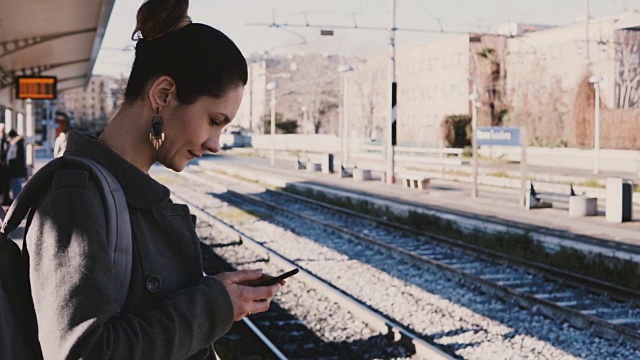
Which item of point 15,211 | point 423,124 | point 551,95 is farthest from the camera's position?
point 423,124

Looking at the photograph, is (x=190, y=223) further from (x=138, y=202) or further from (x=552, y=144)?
(x=552, y=144)

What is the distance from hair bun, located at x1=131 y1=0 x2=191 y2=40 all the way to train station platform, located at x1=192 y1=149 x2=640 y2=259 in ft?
36.5

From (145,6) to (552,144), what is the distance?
147 ft

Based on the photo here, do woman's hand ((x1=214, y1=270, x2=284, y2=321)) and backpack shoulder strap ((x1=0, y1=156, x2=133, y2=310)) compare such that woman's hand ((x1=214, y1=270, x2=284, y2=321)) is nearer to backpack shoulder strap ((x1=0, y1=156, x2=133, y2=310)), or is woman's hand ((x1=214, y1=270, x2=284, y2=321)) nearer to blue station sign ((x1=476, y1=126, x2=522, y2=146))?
backpack shoulder strap ((x1=0, y1=156, x2=133, y2=310))

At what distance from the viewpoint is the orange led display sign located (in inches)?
711

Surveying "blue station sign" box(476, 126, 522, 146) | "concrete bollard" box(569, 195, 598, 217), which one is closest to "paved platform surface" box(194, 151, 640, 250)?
"concrete bollard" box(569, 195, 598, 217)

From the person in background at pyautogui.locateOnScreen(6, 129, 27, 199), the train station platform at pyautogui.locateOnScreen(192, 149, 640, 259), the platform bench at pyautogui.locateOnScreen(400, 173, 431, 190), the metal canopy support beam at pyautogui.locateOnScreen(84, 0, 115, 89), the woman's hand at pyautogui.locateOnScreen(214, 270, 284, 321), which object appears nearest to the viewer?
the woman's hand at pyautogui.locateOnScreen(214, 270, 284, 321)

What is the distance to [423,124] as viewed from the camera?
222 ft

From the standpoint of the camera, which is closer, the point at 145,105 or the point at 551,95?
the point at 145,105

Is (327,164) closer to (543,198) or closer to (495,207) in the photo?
(543,198)

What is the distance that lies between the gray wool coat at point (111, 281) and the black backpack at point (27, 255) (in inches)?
1.1

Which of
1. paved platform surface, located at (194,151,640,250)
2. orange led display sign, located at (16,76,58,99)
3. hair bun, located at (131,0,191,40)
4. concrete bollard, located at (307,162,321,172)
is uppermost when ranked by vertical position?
orange led display sign, located at (16,76,58,99)

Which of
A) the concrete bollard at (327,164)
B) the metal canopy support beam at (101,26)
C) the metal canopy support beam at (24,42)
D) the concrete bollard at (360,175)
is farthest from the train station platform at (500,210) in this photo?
the metal canopy support beam at (24,42)

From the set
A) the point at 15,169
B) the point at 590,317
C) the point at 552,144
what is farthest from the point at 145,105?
Answer: the point at 552,144
